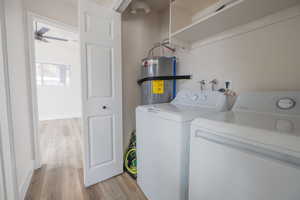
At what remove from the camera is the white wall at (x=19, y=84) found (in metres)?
1.27

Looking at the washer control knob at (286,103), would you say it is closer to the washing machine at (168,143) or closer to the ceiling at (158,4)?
the washing machine at (168,143)

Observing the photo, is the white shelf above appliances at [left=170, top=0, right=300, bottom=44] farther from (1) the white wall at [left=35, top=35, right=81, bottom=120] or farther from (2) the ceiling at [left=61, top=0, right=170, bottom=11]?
(1) the white wall at [left=35, top=35, right=81, bottom=120]

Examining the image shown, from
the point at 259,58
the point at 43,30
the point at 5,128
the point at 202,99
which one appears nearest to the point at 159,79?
the point at 202,99

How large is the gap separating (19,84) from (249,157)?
217 centimetres

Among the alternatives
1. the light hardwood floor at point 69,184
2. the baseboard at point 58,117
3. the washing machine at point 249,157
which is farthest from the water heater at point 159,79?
the baseboard at point 58,117

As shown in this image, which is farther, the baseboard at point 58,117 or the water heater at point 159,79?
the baseboard at point 58,117

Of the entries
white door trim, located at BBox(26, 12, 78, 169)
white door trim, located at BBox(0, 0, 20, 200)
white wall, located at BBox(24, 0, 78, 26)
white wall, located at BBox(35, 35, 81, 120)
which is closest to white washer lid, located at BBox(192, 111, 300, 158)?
white door trim, located at BBox(0, 0, 20, 200)

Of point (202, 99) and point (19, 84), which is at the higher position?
point (19, 84)

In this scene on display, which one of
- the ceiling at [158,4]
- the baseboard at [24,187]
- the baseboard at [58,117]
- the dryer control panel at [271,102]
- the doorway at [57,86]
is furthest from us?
the baseboard at [58,117]

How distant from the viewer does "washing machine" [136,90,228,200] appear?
3.06 feet

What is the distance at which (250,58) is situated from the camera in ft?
3.89

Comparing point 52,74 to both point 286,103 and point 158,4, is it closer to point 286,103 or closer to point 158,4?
point 158,4

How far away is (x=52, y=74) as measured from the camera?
4.77 metres

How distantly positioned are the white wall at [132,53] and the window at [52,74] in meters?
4.12
